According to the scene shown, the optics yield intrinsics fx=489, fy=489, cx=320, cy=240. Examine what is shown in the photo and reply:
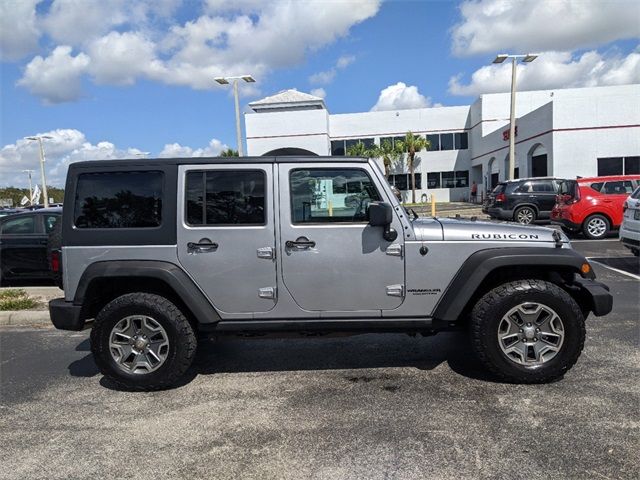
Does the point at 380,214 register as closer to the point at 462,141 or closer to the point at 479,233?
the point at 479,233

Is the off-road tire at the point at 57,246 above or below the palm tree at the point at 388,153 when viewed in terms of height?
below

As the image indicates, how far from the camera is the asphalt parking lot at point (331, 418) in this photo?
286cm

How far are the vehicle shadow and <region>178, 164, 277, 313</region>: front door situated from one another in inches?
18.6

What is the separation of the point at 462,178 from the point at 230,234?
42.0 meters

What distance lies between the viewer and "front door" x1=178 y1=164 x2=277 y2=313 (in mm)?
3934

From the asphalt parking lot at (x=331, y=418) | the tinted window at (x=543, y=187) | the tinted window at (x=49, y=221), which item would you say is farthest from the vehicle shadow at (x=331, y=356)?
the tinted window at (x=543, y=187)

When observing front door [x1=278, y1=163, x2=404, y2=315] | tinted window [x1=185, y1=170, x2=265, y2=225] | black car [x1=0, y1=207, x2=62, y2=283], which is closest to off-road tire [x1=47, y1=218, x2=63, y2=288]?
tinted window [x1=185, y1=170, x2=265, y2=225]

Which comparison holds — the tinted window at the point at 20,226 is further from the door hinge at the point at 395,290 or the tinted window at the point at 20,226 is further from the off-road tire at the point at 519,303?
the off-road tire at the point at 519,303

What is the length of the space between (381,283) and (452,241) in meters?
0.66

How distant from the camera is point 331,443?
310 cm

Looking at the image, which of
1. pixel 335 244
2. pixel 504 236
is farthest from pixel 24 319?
pixel 504 236

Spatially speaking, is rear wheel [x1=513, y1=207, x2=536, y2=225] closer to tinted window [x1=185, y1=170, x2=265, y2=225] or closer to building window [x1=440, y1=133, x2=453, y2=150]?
tinted window [x1=185, y1=170, x2=265, y2=225]

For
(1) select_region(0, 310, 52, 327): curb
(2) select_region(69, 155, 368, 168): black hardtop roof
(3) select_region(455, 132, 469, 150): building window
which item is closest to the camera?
(2) select_region(69, 155, 368, 168): black hardtop roof

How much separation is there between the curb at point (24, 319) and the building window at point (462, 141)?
41.2 m
